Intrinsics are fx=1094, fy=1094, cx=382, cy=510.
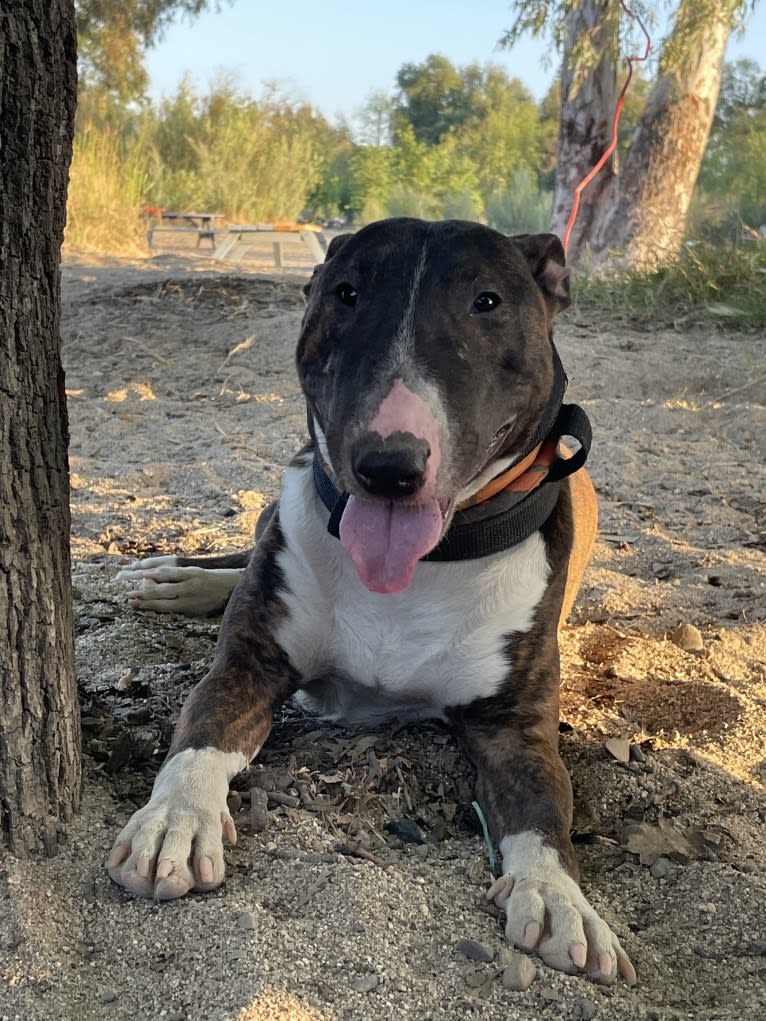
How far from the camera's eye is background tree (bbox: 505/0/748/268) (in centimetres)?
1025

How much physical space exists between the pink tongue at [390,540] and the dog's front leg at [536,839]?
1.65 feet

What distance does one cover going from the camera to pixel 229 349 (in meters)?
7.80

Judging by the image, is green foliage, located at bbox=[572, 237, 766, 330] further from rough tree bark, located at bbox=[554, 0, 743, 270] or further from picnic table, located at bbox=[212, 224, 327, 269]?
picnic table, located at bbox=[212, 224, 327, 269]

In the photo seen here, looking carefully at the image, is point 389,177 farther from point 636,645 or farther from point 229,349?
point 636,645

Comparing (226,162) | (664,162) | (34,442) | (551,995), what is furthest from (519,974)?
(226,162)

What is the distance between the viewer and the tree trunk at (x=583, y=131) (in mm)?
11016

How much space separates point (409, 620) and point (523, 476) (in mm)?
449

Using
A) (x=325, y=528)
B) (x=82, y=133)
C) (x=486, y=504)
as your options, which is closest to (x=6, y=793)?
(x=325, y=528)

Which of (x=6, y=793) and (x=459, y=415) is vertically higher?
(x=459, y=415)

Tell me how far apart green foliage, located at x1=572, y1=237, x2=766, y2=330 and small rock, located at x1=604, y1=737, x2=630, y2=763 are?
5933 millimetres

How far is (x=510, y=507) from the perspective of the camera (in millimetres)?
2660

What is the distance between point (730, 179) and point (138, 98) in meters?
13.2

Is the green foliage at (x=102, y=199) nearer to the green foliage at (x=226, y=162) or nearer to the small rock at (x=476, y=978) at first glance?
the green foliage at (x=226, y=162)

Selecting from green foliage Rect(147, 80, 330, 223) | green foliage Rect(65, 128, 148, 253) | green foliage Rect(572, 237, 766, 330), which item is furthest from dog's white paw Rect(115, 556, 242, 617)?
green foliage Rect(147, 80, 330, 223)
